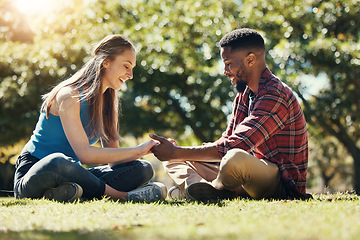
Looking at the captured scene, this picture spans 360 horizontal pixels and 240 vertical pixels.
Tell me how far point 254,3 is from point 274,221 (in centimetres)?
1276

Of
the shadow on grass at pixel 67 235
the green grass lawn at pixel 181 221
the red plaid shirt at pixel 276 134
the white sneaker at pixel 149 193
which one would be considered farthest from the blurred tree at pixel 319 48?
the shadow on grass at pixel 67 235

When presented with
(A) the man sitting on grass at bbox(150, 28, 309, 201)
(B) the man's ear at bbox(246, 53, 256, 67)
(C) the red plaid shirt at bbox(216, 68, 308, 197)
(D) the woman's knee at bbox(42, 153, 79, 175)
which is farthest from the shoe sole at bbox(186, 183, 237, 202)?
(B) the man's ear at bbox(246, 53, 256, 67)

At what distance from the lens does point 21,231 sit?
117 inches

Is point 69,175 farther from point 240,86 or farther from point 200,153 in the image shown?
point 240,86

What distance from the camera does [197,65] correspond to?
14070mm

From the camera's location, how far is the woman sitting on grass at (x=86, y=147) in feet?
15.6

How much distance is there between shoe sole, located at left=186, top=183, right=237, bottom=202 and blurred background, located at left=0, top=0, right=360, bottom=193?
8.33 metres

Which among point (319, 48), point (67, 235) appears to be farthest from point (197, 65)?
point (67, 235)

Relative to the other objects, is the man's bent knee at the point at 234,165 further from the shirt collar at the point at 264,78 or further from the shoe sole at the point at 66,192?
the shoe sole at the point at 66,192

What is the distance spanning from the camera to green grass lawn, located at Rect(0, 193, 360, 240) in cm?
259

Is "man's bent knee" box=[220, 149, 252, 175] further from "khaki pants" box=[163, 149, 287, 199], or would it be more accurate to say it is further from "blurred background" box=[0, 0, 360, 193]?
"blurred background" box=[0, 0, 360, 193]

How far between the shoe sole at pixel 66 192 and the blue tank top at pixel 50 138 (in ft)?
1.52

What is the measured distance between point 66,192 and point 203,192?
155 centimetres

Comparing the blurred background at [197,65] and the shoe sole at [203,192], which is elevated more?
the blurred background at [197,65]
